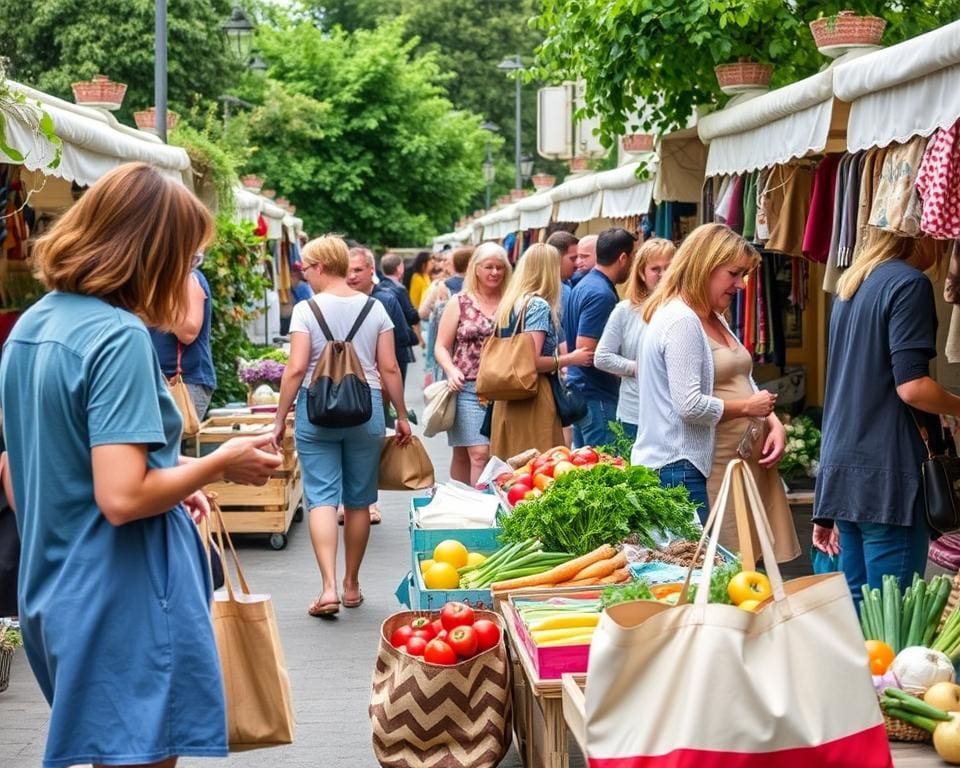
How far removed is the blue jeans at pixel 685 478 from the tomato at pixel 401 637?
149 cm

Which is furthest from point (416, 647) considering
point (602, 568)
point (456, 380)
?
point (456, 380)

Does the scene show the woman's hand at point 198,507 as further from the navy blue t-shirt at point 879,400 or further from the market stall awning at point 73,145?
the market stall awning at point 73,145

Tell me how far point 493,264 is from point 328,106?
31.6 metres

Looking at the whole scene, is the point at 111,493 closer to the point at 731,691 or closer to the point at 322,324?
the point at 731,691

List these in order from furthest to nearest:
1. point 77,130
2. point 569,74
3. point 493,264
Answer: point 569,74 → point 493,264 → point 77,130

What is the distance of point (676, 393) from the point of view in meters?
5.80

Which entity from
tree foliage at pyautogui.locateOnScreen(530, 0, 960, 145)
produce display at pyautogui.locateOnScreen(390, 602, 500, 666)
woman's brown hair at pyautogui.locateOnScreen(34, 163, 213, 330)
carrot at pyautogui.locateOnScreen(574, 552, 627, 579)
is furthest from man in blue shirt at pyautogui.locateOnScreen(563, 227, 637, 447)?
woman's brown hair at pyautogui.locateOnScreen(34, 163, 213, 330)

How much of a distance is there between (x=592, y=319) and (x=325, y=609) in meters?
2.73

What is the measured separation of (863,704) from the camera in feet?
10.0

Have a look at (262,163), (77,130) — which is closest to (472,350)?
(77,130)

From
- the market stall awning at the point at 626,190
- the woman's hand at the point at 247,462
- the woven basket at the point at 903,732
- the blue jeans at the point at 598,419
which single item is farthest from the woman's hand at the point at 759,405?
the market stall awning at the point at 626,190

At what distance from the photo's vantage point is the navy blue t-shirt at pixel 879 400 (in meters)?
5.02

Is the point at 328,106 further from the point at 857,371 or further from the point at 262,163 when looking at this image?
the point at 857,371

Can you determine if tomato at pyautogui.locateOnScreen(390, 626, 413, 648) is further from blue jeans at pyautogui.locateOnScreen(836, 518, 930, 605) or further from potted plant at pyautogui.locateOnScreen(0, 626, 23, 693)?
potted plant at pyautogui.locateOnScreen(0, 626, 23, 693)
